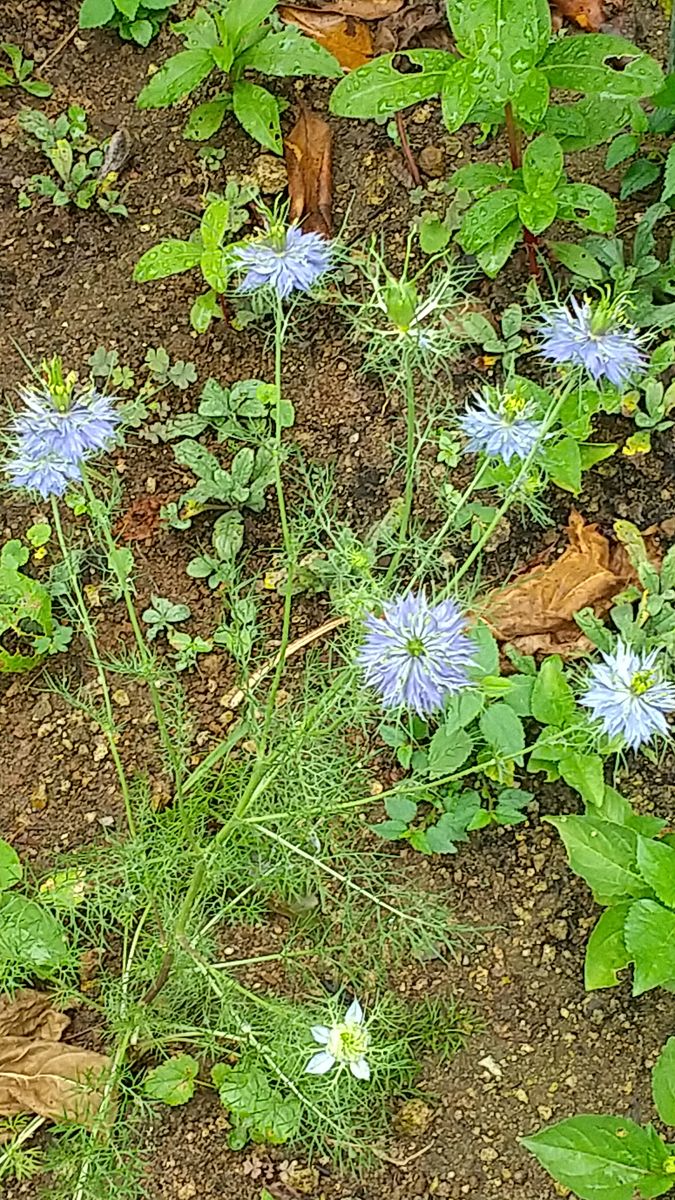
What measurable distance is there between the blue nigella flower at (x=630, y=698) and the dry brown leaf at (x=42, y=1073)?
0.84m

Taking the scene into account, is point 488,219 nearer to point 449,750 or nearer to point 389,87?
point 389,87

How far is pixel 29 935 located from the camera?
5.58ft

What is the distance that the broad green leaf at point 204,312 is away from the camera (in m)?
2.25

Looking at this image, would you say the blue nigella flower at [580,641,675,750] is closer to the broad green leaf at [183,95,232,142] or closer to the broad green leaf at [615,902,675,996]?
the broad green leaf at [615,902,675,996]

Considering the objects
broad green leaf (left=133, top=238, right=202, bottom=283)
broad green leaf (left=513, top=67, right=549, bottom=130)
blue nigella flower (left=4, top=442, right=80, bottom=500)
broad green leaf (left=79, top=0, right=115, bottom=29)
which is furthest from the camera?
broad green leaf (left=79, top=0, right=115, bottom=29)

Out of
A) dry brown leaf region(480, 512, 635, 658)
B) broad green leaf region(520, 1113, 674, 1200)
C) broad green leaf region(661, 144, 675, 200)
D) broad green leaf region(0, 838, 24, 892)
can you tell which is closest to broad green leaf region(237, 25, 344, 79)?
broad green leaf region(661, 144, 675, 200)

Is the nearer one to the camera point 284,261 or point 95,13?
point 284,261

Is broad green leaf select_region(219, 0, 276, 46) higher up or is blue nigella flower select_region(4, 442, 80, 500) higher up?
broad green leaf select_region(219, 0, 276, 46)

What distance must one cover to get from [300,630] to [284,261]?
0.71 metres

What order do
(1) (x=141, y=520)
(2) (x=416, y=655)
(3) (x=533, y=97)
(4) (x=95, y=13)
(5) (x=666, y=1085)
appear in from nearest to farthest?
(2) (x=416, y=655)
(5) (x=666, y=1085)
(3) (x=533, y=97)
(1) (x=141, y=520)
(4) (x=95, y=13)

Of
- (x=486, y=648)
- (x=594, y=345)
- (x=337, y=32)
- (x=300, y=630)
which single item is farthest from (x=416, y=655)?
(x=337, y=32)

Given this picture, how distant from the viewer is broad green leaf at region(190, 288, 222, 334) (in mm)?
2246

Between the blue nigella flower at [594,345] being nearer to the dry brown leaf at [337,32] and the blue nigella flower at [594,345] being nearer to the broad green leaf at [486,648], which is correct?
the broad green leaf at [486,648]

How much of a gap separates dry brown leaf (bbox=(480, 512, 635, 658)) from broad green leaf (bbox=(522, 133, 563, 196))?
0.55 meters
